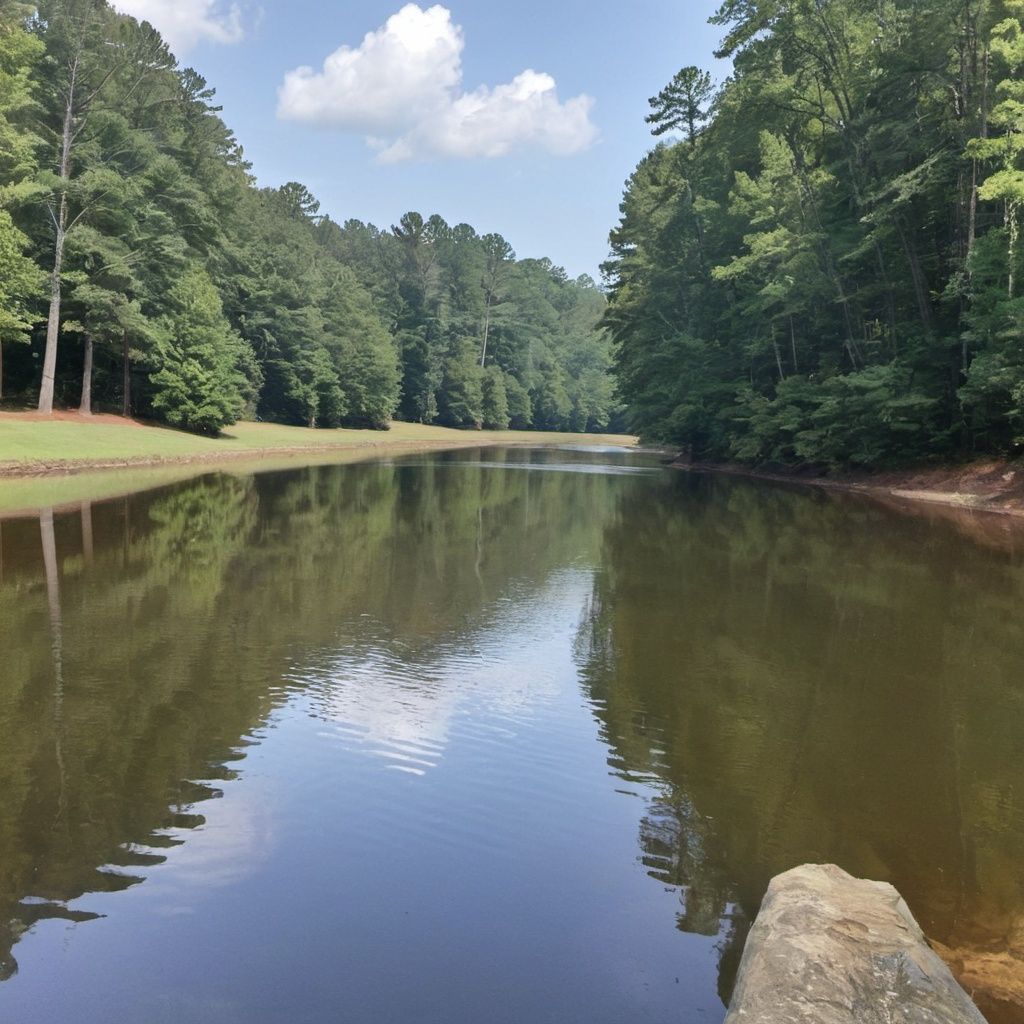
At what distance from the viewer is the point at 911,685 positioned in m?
9.32

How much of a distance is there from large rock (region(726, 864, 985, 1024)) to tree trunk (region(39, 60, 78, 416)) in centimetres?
4255

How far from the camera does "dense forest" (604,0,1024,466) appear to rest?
28750 millimetres

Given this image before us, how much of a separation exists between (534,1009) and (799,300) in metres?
37.8

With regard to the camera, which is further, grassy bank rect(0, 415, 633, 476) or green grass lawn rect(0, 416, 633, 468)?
green grass lawn rect(0, 416, 633, 468)

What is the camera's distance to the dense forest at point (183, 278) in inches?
1619

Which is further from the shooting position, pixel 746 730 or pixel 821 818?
pixel 746 730

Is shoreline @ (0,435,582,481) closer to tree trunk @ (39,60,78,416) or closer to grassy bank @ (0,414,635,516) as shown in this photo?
grassy bank @ (0,414,635,516)

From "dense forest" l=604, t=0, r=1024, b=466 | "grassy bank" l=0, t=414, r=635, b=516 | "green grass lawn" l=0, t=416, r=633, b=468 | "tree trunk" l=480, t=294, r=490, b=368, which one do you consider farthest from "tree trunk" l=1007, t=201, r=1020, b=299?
"tree trunk" l=480, t=294, r=490, b=368

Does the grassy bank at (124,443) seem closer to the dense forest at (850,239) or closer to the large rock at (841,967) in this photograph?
the dense forest at (850,239)

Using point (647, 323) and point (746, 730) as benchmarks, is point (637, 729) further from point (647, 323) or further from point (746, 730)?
point (647, 323)

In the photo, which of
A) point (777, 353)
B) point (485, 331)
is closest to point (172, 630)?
point (777, 353)

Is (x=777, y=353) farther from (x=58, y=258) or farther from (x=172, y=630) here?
(x=172, y=630)

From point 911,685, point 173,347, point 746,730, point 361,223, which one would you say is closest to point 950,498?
point 911,685

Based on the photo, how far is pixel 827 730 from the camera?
25.8ft
